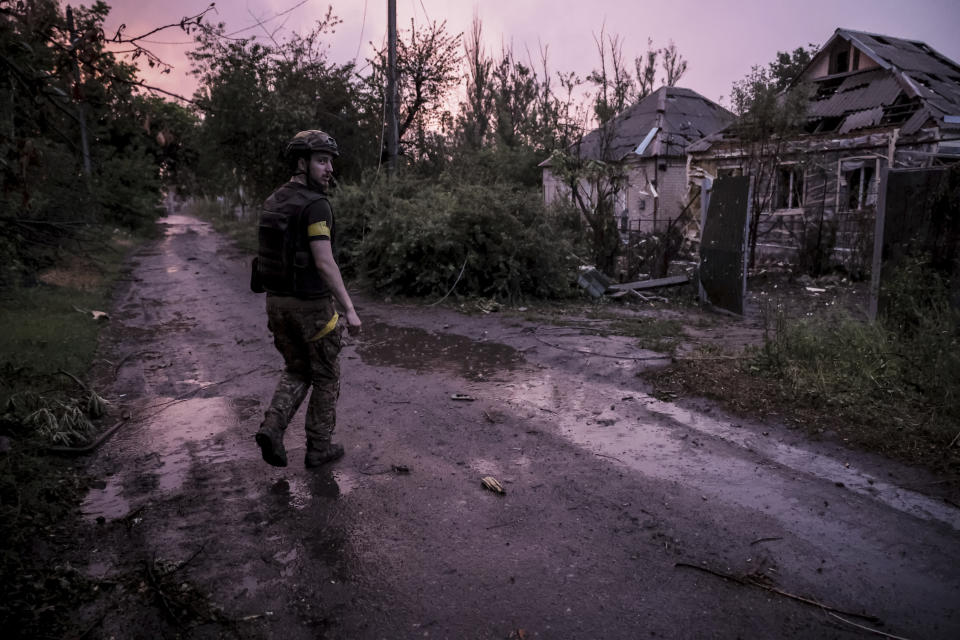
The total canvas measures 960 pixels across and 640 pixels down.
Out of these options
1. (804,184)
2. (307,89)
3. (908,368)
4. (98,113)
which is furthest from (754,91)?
(98,113)

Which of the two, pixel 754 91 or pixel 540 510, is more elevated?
pixel 754 91

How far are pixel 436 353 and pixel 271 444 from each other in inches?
157

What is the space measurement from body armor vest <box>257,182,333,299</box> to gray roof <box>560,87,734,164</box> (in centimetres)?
1988

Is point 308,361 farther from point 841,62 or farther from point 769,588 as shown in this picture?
point 841,62

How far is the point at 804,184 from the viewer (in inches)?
700

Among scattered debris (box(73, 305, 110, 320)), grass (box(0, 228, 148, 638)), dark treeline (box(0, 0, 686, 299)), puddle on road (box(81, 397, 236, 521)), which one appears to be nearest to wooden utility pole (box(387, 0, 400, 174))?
dark treeline (box(0, 0, 686, 299))

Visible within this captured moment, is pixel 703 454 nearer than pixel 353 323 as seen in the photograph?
No

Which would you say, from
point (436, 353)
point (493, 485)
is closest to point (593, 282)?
point (436, 353)

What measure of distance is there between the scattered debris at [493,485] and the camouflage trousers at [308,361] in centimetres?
108

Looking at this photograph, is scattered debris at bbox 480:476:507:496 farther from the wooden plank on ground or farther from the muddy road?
the wooden plank on ground

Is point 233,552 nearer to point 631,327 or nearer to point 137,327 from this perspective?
point 631,327

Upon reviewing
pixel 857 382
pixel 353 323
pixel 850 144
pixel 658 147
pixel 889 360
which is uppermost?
pixel 658 147

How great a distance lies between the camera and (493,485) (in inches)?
156

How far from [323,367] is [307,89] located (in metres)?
19.2
